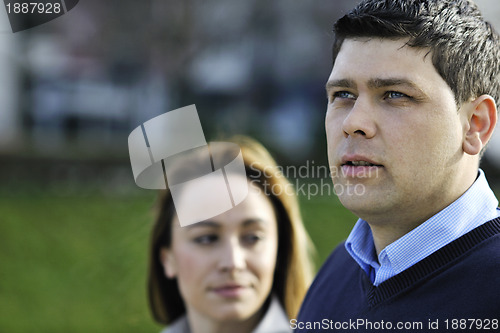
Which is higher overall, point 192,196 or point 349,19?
point 349,19

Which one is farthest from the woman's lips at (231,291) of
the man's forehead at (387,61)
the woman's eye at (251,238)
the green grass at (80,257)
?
the green grass at (80,257)

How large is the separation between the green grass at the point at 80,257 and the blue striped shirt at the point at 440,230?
3476 millimetres

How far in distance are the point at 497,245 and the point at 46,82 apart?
38.0 ft

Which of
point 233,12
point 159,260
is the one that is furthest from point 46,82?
point 159,260

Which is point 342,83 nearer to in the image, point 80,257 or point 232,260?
point 232,260

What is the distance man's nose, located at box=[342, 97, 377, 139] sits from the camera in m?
1.80

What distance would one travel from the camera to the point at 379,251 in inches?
76.9

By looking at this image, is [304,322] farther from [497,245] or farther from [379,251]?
[497,245]

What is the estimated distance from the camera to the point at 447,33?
6.05ft

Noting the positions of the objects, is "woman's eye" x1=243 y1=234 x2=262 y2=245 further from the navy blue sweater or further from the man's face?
the man's face

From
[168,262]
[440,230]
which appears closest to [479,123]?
[440,230]

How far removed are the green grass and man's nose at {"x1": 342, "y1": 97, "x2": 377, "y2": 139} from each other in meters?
3.49

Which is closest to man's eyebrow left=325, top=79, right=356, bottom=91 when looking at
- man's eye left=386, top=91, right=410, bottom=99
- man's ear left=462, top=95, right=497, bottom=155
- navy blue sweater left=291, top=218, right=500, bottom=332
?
man's eye left=386, top=91, right=410, bottom=99

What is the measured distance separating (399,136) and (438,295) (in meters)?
0.44
